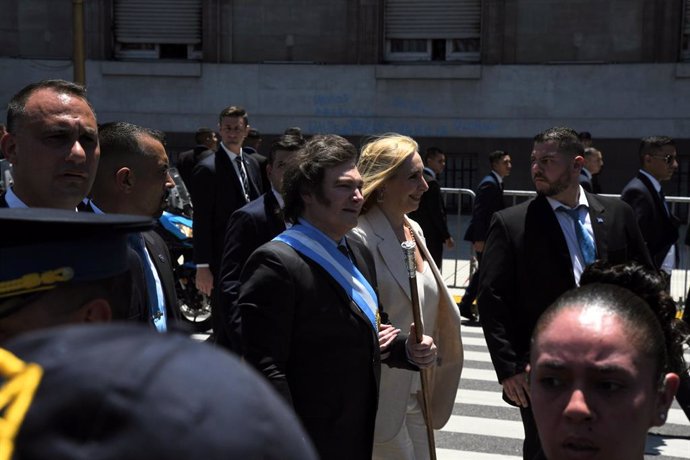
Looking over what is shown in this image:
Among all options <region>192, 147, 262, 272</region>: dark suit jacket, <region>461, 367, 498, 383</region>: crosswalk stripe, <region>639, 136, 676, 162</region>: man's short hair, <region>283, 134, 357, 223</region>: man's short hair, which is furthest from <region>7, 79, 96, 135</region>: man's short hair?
<region>639, 136, 676, 162</region>: man's short hair

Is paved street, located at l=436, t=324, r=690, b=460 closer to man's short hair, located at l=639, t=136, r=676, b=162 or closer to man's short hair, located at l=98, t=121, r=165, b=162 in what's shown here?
man's short hair, located at l=639, t=136, r=676, b=162

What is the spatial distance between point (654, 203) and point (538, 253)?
3.72 m

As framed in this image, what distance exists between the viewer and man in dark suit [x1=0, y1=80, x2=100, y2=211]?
10.8ft

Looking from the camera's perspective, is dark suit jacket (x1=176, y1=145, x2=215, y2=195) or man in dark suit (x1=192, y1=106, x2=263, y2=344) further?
dark suit jacket (x1=176, y1=145, x2=215, y2=195)

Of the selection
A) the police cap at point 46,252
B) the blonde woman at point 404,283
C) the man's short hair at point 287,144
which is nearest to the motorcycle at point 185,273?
the man's short hair at point 287,144

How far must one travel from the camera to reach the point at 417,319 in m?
4.28

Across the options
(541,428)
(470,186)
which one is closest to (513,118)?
(470,186)

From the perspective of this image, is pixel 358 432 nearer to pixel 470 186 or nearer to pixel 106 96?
pixel 470 186

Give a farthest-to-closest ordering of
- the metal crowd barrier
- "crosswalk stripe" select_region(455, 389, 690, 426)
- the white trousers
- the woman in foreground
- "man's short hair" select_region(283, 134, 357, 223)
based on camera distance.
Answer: the metal crowd barrier < "crosswalk stripe" select_region(455, 389, 690, 426) < the white trousers < "man's short hair" select_region(283, 134, 357, 223) < the woman in foreground

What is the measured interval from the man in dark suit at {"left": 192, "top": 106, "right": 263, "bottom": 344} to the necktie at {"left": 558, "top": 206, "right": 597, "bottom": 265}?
3.29 m

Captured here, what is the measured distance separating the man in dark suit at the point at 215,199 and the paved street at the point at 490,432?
2178mm

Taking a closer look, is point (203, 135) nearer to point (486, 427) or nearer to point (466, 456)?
point (486, 427)

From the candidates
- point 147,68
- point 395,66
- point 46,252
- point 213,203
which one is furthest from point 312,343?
point 147,68

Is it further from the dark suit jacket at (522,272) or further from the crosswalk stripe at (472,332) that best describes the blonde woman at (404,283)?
the crosswalk stripe at (472,332)
